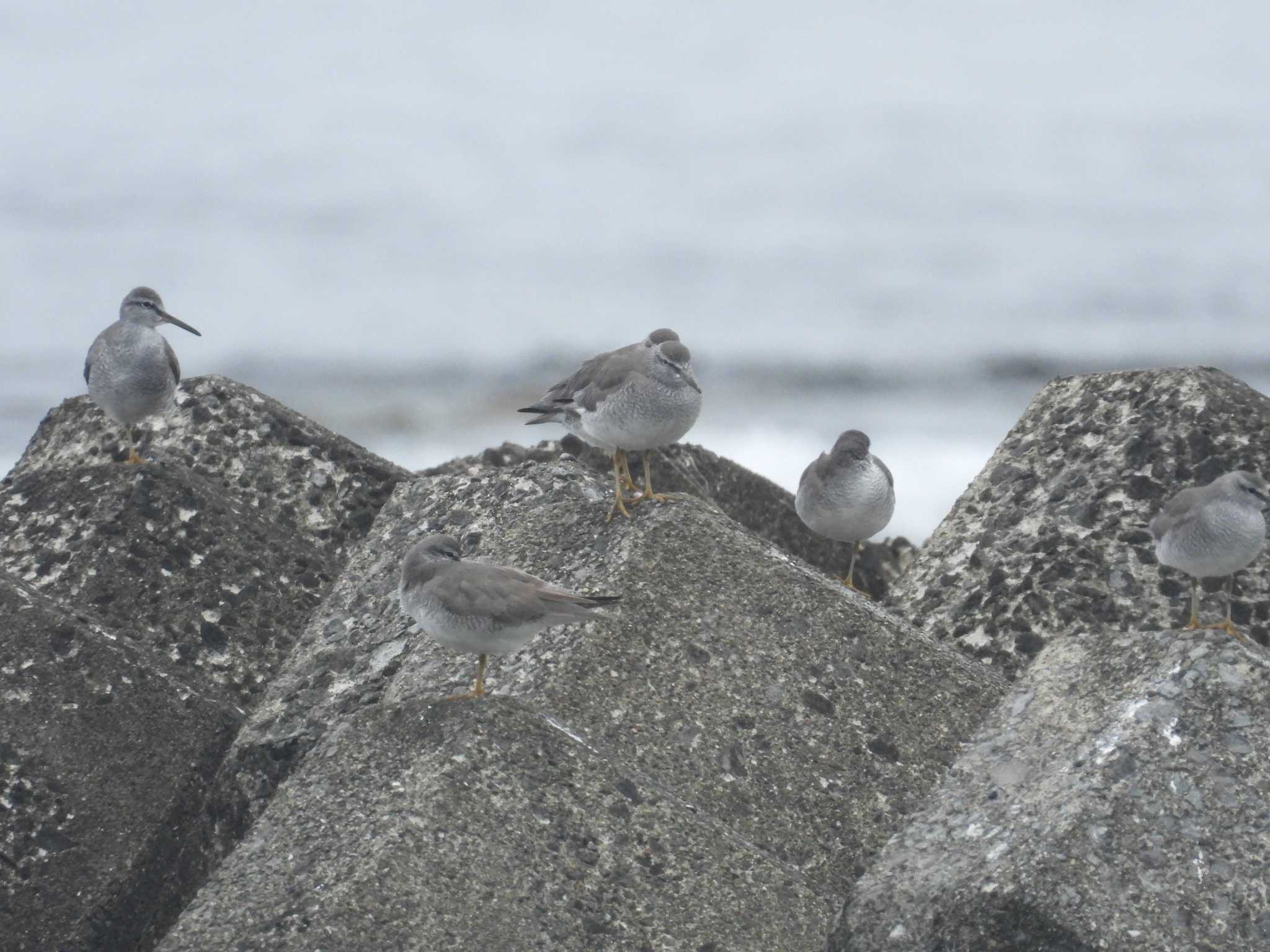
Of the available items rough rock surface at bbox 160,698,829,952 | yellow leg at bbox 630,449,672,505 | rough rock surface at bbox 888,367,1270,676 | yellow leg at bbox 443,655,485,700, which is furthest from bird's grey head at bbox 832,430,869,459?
rough rock surface at bbox 160,698,829,952

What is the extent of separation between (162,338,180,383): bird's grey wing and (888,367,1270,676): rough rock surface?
14.5 ft

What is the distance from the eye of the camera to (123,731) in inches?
245

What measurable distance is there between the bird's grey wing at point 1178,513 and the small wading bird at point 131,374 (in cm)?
505

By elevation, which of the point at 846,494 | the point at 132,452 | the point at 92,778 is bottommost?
the point at 92,778

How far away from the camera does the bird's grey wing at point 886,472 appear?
395 inches

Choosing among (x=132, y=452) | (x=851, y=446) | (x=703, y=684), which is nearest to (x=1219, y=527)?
(x=703, y=684)

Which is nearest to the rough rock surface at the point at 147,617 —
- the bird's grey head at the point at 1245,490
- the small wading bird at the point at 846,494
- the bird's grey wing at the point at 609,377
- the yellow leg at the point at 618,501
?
the bird's grey wing at the point at 609,377

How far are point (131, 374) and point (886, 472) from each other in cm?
434

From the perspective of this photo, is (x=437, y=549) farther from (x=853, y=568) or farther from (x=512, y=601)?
(x=853, y=568)

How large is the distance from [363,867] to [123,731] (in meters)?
1.86

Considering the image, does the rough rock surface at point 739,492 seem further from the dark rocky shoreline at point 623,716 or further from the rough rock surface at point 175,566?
the rough rock surface at point 175,566

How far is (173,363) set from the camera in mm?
9961

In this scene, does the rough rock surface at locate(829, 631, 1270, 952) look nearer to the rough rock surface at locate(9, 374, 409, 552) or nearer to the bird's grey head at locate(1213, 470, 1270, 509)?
the bird's grey head at locate(1213, 470, 1270, 509)

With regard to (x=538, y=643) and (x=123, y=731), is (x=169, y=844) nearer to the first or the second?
(x=123, y=731)
